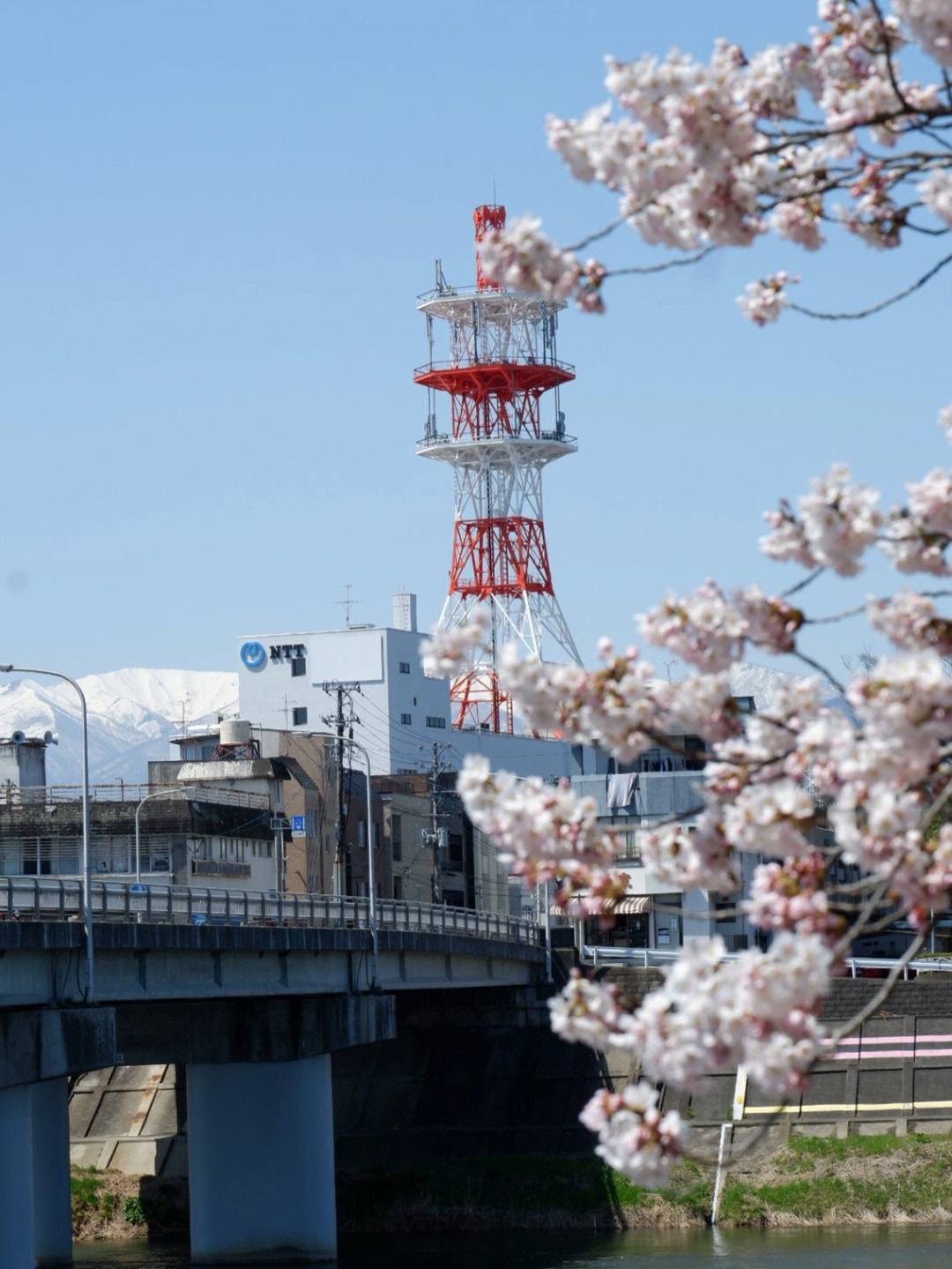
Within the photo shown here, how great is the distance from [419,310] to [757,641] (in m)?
115

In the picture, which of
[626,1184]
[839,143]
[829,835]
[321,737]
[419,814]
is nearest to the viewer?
[839,143]

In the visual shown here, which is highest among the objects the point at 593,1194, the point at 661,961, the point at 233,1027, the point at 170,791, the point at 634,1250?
the point at 170,791

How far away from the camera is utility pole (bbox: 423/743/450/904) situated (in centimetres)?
9138

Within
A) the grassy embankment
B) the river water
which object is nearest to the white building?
the grassy embankment

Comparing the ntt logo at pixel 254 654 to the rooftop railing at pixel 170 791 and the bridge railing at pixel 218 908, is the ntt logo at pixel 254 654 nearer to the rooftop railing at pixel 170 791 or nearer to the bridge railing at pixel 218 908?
the rooftop railing at pixel 170 791

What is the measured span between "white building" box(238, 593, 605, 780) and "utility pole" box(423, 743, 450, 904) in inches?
827

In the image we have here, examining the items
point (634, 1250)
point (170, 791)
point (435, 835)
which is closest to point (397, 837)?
point (435, 835)

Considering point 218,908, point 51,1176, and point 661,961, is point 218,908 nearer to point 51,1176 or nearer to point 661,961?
point 51,1176

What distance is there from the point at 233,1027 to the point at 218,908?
47.0 feet

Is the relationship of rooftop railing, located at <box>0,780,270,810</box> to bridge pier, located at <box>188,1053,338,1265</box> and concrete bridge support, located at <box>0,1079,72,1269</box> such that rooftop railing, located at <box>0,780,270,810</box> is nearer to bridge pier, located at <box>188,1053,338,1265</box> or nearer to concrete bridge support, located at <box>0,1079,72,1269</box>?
concrete bridge support, located at <box>0,1079,72,1269</box>

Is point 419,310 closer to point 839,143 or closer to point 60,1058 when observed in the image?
point 60,1058

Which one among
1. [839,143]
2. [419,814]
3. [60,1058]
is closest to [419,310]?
[419,814]

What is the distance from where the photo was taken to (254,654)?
12106 cm

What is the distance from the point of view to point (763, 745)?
34.1 ft
